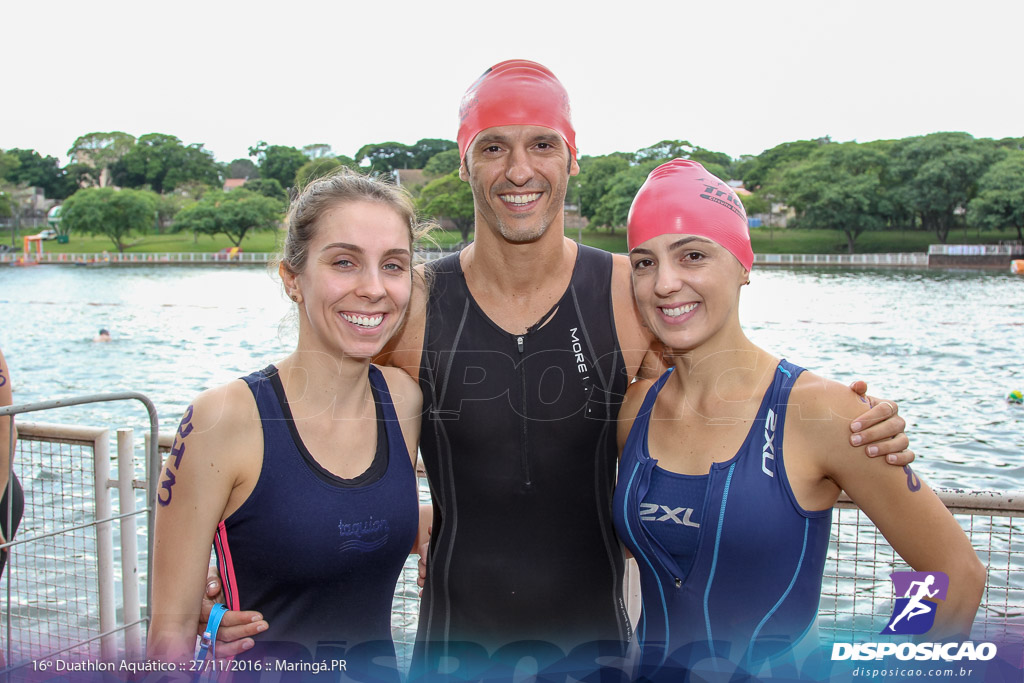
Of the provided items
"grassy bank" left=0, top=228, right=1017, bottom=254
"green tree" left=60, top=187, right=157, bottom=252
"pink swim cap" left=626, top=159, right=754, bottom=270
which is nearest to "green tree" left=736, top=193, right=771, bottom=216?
"grassy bank" left=0, top=228, right=1017, bottom=254

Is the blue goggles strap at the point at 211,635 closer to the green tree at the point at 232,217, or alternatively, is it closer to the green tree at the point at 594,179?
the green tree at the point at 594,179

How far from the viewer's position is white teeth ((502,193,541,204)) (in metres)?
2.65

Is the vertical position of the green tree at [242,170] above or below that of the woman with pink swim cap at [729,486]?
above

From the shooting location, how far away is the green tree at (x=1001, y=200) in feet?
175

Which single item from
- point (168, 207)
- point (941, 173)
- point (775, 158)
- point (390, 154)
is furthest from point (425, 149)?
point (941, 173)

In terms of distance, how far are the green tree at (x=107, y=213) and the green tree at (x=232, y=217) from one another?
407 centimetres

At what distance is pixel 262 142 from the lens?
11925 centimetres

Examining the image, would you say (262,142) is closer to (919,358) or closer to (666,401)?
(919,358)

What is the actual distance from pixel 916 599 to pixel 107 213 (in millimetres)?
85416

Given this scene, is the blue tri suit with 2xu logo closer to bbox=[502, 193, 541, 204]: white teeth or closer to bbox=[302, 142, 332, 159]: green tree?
bbox=[502, 193, 541, 204]: white teeth

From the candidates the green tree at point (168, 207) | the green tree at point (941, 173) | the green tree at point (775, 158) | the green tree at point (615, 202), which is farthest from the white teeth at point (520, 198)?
the green tree at point (168, 207)

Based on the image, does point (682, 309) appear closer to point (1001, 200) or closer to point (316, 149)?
point (1001, 200)

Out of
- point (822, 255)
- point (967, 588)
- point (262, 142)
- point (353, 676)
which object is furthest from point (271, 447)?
point (262, 142)

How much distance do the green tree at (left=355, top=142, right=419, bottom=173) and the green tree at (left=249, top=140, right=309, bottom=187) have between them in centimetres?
1535
